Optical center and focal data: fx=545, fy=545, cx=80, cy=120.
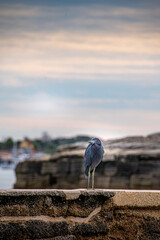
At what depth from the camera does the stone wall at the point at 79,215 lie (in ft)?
11.9

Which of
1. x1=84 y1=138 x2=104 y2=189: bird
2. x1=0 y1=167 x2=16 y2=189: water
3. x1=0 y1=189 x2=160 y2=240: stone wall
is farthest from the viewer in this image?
x1=0 y1=167 x2=16 y2=189: water

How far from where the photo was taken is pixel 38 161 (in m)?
43.3

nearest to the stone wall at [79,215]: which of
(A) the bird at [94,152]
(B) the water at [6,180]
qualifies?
(A) the bird at [94,152]

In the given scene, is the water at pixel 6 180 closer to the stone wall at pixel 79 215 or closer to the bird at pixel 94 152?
the bird at pixel 94 152

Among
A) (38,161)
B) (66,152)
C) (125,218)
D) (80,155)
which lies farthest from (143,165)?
(125,218)

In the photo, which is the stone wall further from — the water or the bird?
the water

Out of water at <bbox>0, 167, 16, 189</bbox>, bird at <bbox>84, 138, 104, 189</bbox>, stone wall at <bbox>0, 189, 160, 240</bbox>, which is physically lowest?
stone wall at <bbox>0, 189, 160, 240</bbox>

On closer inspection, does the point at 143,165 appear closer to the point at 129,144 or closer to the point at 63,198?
the point at 129,144

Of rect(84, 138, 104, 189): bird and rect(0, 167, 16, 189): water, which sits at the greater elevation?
rect(0, 167, 16, 189): water

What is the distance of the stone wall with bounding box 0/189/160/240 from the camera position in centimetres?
364

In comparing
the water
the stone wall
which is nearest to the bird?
the stone wall

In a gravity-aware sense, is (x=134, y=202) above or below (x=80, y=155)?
below

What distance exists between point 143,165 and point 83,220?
29685 millimetres

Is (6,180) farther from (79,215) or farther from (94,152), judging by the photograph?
(79,215)
